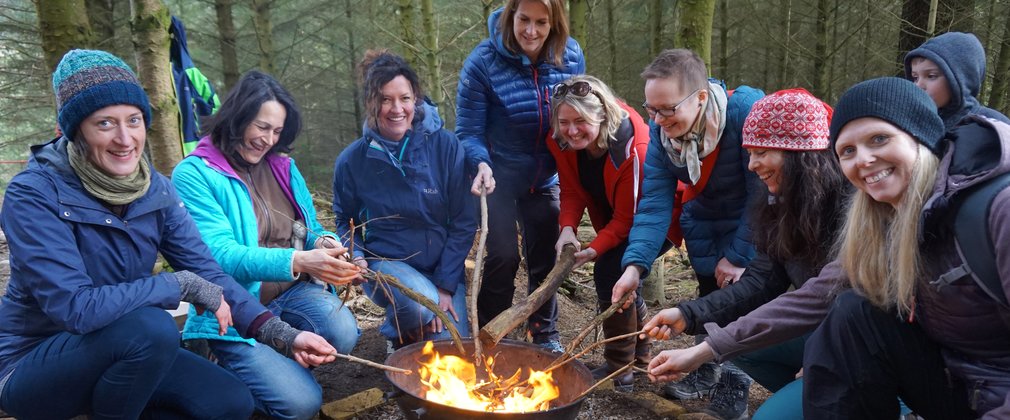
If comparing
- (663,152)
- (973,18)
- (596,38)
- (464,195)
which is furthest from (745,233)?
(596,38)

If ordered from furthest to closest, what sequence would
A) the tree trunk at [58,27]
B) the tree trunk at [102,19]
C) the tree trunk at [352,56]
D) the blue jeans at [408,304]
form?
the tree trunk at [352,56]
the tree trunk at [102,19]
the tree trunk at [58,27]
the blue jeans at [408,304]

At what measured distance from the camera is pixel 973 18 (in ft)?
23.3

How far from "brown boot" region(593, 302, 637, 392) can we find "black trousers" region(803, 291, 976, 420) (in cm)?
141

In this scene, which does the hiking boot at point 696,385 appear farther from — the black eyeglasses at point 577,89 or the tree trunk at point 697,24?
the tree trunk at point 697,24

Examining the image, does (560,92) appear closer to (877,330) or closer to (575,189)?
(575,189)

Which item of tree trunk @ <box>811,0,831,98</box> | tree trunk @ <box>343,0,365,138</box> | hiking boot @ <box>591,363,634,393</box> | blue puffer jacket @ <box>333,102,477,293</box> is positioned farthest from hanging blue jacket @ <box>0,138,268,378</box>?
tree trunk @ <box>343,0,365,138</box>

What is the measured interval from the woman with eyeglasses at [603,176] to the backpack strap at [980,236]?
70.2 inches

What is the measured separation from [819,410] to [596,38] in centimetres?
1243

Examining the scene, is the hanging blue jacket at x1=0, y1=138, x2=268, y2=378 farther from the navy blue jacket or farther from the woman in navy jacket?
the navy blue jacket

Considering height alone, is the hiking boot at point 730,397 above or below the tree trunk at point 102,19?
below

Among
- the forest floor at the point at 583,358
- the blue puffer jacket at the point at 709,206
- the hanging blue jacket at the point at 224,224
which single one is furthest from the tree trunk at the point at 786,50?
the hanging blue jacket at the point at 224,224

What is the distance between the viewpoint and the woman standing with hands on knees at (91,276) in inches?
90.3

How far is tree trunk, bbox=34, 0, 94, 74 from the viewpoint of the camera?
14.0 feet

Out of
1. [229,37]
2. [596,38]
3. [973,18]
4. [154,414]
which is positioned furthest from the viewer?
[596,38]
